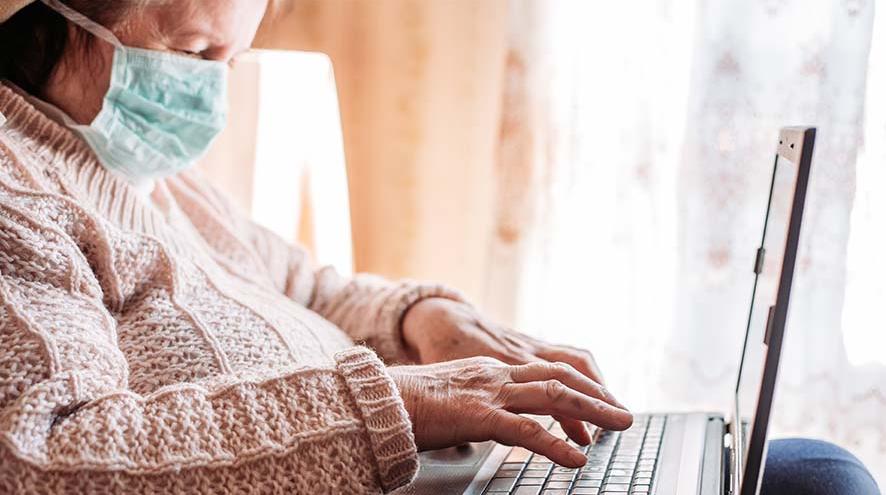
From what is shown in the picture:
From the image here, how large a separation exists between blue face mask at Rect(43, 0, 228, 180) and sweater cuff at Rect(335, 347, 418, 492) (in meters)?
0.41

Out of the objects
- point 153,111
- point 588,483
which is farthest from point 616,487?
point 153,111

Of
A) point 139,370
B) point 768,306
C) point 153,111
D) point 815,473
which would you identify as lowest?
point 815,473

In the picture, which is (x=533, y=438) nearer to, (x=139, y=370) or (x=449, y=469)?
(x=449, y=469)

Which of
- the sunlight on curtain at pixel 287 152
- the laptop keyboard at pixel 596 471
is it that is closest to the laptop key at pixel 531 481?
the laptop keyboard at pixel 596 471

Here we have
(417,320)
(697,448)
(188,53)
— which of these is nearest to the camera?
(697,448)

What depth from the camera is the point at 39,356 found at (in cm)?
74

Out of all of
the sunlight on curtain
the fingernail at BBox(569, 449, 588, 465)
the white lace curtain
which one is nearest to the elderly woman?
the fingernail at BBox(569, 449, 588, 465)

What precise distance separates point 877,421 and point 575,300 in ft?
2.05

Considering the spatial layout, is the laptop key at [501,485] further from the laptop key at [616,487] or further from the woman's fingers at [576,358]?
the woman's fingers at [576,358]

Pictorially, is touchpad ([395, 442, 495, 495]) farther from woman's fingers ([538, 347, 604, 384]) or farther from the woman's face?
the woman's face

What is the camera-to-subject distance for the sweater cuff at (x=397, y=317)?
122cm

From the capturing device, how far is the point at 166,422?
753 millimetres

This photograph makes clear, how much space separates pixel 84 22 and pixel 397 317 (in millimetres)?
480

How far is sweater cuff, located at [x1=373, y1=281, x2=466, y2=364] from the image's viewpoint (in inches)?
48.2
